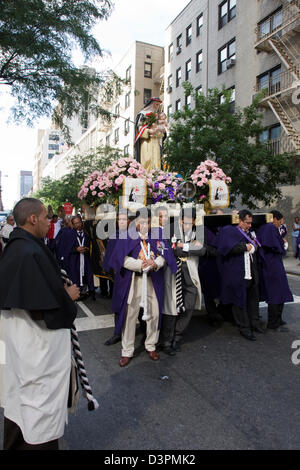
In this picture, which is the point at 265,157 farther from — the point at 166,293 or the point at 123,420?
the point at 123,420

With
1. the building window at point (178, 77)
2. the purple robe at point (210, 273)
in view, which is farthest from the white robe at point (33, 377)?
the building window at point (178, 77)

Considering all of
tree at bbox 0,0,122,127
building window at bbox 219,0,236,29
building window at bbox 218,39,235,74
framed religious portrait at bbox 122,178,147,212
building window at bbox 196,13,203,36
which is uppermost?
building window at bbox 196,13,203,36

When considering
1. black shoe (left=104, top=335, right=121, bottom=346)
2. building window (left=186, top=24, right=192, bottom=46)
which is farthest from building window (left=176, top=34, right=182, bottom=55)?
black shoe (left=104, top=335, right=121, bottom=346)

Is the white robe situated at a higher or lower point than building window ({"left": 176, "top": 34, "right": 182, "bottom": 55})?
lower

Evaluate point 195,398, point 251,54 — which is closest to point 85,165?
point 251,54

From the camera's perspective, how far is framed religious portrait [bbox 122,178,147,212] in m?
6.65

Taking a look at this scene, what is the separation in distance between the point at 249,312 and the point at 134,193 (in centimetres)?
286

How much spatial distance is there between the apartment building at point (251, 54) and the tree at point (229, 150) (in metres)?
2.14

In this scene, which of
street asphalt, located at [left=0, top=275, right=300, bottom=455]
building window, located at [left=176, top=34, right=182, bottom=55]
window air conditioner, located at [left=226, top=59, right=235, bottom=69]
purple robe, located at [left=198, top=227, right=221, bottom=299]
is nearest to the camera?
street asphalt, located at [left=0, top=275, right=300, bottom=455]

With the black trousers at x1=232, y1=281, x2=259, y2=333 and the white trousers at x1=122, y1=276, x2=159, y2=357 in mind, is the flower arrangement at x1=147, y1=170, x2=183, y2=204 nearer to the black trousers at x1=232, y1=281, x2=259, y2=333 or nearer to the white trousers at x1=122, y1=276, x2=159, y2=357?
the black trousers at x1=232, y1=281, x2=259, y2=333

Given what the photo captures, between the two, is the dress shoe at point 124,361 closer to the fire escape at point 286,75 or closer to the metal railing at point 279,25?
the fire escape at point 286,75

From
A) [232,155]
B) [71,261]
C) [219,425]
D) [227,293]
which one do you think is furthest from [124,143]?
[219,425]

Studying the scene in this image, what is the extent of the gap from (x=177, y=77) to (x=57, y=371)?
107 ft

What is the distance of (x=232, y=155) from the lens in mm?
15898
